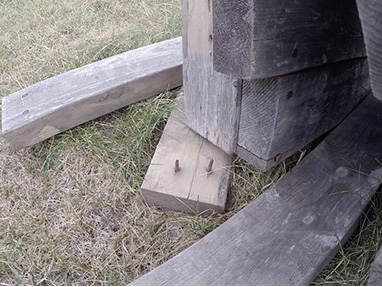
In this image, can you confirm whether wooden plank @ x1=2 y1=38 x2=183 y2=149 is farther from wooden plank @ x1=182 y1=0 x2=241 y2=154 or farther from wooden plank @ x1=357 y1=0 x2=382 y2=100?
wooden plank @ x1=357 y1=0 x2=382 y2=100

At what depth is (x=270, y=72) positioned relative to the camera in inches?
56.2

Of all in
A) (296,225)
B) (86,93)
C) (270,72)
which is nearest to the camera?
(270,72)

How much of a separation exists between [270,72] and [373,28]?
19.2 inches

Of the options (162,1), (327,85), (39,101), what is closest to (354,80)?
Result: (327,85)

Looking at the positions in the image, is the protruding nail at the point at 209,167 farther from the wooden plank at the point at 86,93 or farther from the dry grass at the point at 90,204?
the wooden plank at the point at 86,93

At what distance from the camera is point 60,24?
347 centimetres

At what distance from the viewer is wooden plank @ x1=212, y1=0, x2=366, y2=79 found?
1.34 m

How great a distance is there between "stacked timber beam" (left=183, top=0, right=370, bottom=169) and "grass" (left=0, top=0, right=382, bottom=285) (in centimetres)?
27

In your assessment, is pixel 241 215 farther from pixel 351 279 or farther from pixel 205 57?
pixel 205 57

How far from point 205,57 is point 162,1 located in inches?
78.3

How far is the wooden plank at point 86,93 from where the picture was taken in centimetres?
221

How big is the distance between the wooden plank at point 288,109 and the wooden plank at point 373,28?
53cm

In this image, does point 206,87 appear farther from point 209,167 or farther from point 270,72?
point 270,72

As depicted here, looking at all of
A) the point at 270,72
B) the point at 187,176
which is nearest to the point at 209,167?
the point at 187,176
